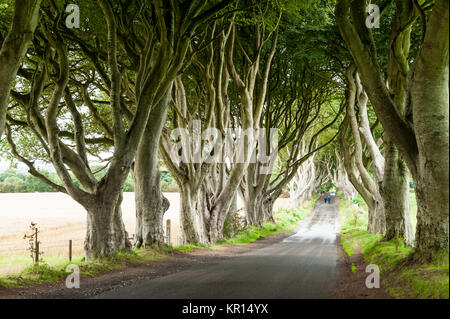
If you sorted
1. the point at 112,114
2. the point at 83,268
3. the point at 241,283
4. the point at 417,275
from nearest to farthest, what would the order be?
the point at 417,275
the point at 241,283
the point at 83,268
the point at 112,114

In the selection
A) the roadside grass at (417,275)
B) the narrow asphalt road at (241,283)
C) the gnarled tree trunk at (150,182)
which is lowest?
the narrow asphalt road at (241,283)

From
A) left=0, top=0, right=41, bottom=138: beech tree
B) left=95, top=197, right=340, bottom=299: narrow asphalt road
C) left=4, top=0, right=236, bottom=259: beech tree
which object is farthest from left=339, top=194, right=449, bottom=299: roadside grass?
left=0, top=0, right=41, bottom=138: beech tree

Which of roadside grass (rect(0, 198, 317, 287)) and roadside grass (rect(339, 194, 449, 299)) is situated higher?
roadside grass (rect(339, 194, 449, 299))

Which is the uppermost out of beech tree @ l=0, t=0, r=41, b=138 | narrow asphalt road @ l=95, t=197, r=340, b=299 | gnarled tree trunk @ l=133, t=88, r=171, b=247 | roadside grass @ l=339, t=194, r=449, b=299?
beech tree @ l=0, t=0, r=41, b=138

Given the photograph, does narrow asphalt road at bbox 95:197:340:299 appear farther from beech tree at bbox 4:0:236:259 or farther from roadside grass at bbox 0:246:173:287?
beech tree at bbox 4:0:236:259

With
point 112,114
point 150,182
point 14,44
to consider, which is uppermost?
point 14,44

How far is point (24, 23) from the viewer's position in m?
7.13

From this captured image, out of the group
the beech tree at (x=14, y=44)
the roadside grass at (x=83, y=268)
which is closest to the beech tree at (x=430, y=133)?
the roadside grass at (x=83, y=268)

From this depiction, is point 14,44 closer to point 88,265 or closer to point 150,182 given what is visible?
point 88,265

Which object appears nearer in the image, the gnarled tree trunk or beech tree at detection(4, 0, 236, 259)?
beech tree at detection(4, 0, 236, 259)

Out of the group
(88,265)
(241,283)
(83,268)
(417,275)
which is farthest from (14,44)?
(417,275)

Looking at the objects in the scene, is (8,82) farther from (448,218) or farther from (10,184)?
(10,184)

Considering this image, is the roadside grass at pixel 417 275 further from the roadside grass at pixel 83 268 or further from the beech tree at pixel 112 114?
the beech tree at pixel 112 114
